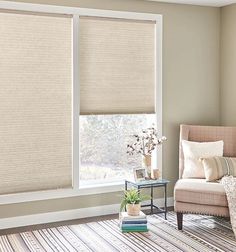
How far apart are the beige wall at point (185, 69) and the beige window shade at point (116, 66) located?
0.69ft

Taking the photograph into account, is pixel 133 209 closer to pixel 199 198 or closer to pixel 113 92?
pixel 199 198

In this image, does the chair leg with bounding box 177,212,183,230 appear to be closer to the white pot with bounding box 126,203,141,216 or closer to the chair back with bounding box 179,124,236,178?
the white pot with bounding box 126,203,141,216

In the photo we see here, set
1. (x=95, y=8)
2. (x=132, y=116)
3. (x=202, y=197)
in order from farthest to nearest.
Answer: (x=132, y=116) < (x=95, y=8) < (x=202, y=197)

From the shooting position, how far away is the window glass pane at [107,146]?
4.85 meters

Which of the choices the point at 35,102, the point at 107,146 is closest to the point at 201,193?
the point at 107,146

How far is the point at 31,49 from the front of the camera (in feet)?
14.4

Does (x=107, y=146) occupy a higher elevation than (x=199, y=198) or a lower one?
higher

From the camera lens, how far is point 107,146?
4969 millimetres

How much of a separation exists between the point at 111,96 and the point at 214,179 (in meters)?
1.46

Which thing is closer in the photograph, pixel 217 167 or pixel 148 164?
pixel 217 167

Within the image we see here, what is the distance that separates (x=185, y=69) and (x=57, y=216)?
235 cm

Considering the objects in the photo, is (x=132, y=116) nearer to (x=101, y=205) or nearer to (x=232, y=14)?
(x=101, y=205)

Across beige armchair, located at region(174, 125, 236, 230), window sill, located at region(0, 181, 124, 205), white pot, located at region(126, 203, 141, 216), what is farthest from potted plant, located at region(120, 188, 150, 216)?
window sill, located at region(0, 181, 124, 205)

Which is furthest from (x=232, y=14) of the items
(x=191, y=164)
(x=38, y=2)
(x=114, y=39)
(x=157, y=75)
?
(x=38, y=2)
